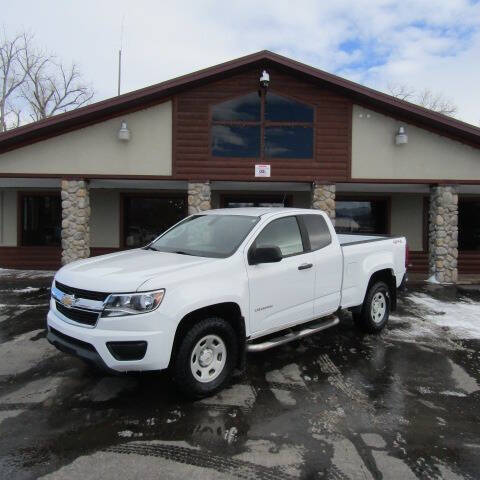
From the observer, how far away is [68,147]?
36.9 ft

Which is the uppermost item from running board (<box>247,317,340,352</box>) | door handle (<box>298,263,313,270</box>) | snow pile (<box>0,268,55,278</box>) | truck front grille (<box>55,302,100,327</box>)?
door handle (<box>298,263,313,270</box>)

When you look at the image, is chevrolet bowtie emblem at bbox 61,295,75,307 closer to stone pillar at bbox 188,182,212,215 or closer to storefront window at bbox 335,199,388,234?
stone pillar at bbox 188,182,212,215

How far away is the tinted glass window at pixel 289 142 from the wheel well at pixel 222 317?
7.95 m

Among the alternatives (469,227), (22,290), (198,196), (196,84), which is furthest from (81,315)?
(469,227)

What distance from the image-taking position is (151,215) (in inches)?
564

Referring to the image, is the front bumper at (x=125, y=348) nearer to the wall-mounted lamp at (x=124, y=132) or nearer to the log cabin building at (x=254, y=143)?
the log cabin building at (x=254, y=143)

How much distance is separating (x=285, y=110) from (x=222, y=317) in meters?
8.70

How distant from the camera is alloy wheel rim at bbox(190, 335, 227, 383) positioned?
12.9 ft

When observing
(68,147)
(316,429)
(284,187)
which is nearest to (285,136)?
(284,187)

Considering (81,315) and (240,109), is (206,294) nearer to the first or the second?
(81,315)

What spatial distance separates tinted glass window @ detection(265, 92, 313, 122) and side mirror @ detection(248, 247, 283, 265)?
8048mm

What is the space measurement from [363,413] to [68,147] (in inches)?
399

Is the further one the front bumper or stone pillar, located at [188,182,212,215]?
stone pillar, located at [188,182,212,215]

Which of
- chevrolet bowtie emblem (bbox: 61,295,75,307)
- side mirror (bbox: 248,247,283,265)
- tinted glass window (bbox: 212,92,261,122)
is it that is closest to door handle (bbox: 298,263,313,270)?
side mirror (bbox: 248,247,283,265)
